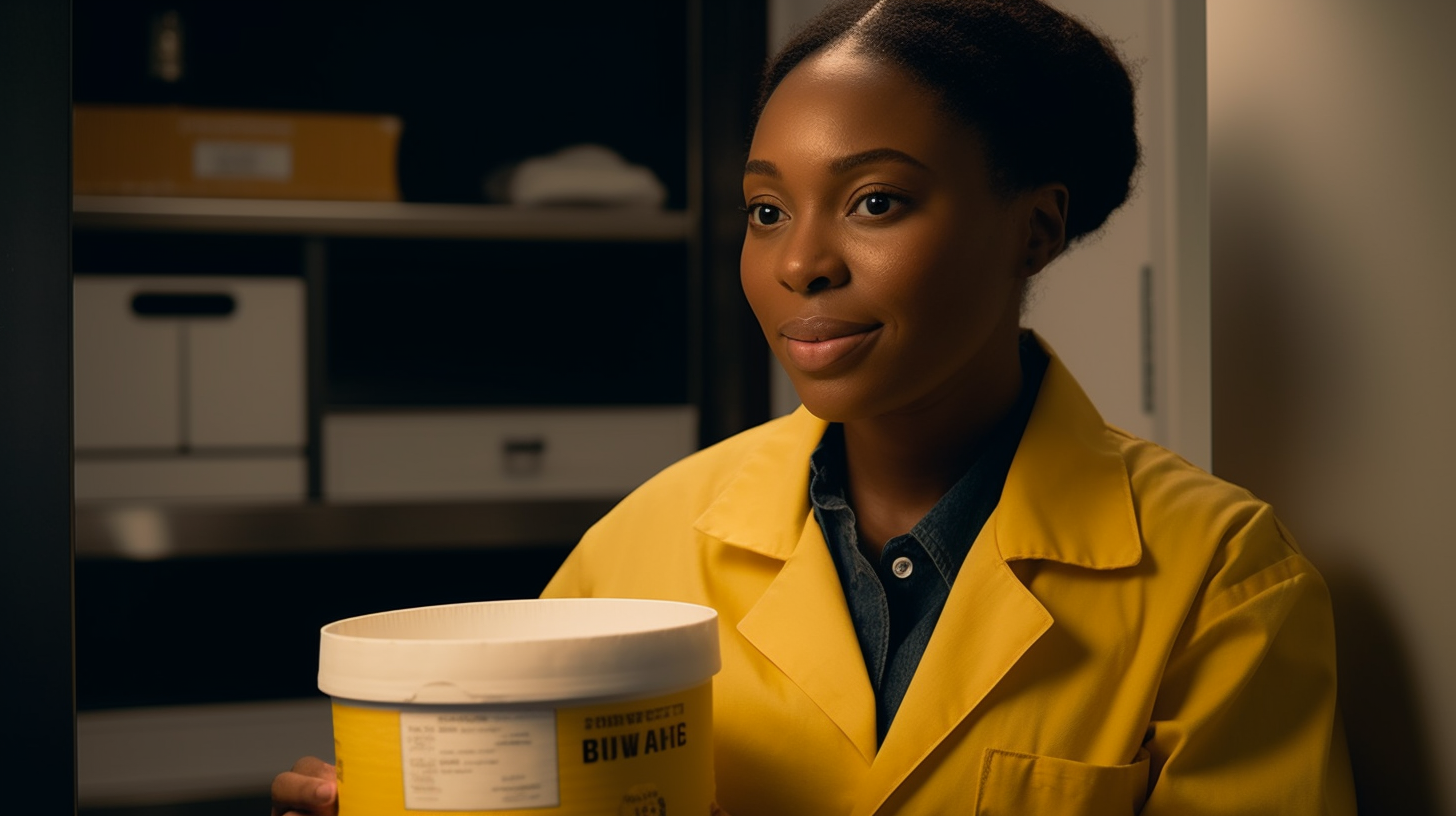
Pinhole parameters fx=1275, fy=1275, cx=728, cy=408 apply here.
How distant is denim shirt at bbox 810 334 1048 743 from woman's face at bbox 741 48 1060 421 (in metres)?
0.11

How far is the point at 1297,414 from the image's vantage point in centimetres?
101

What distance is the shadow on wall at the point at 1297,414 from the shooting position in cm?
91

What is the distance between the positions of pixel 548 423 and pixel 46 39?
1.66 m

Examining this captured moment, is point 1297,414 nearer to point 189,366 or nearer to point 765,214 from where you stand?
point 765,214

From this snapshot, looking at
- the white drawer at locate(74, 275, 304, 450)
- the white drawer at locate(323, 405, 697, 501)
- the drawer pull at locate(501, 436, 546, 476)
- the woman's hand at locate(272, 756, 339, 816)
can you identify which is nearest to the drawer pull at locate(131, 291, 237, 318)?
the white drawer at locate(74, 275, 304, 450)

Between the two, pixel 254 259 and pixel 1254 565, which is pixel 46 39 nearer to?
pixel 1254 565

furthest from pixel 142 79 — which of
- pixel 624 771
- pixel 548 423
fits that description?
pixel 624 771

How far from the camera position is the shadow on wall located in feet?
2.98

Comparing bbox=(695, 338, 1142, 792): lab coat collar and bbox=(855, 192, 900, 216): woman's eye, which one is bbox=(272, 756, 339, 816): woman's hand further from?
bbox=(855, 192, 900, 216): woman's eye

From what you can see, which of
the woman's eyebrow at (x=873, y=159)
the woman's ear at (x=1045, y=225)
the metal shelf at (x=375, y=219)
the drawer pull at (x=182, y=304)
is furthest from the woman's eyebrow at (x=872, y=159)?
the drawer pull at (x=182, y=304)

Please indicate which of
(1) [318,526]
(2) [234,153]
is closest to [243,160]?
(2) [234,153]

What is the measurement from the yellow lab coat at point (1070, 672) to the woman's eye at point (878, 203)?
8.3 inches

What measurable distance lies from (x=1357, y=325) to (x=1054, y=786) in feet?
1.38

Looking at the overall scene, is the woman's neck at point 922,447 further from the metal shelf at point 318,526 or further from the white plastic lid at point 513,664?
the metal shelf at point 318,526
